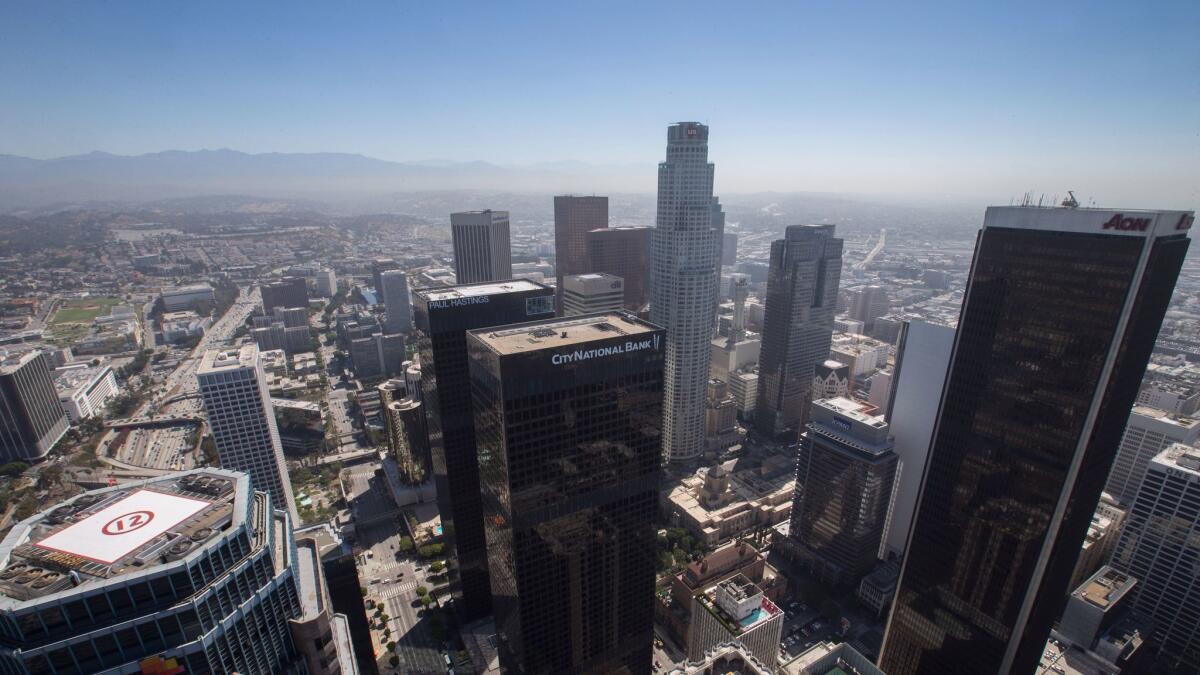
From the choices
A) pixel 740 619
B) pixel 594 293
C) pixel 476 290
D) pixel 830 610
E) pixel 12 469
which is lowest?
pixel 830 610

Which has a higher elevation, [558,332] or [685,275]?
[558,332]

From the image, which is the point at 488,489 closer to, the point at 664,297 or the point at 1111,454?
the point at 1111,454

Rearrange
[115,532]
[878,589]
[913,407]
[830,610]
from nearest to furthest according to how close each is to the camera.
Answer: [115,532] → [878,589] → [830,610] → [913,407]

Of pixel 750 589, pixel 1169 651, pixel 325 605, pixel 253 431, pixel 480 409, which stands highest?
pixel 480 409

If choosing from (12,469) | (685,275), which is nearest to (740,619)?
(685,275)

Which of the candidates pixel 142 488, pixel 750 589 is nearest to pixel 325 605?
pixel 142 488

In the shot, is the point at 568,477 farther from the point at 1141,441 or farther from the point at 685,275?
the point at 1141,441

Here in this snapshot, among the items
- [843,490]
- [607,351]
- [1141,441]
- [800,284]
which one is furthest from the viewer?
[800,284]
